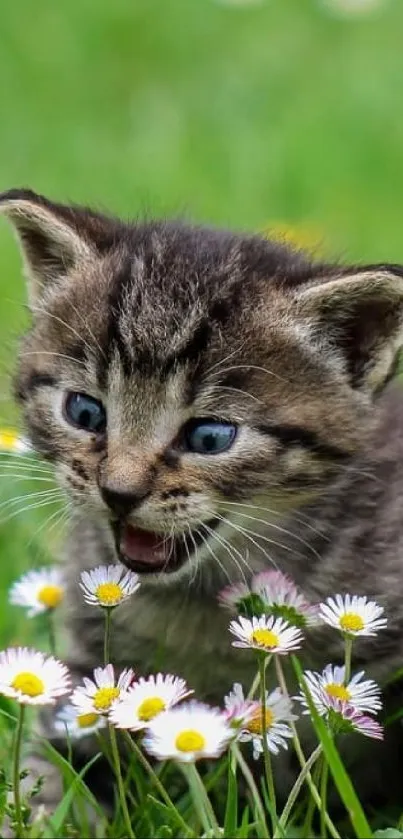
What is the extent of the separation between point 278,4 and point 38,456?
5.86 metres

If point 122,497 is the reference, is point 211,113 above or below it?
above

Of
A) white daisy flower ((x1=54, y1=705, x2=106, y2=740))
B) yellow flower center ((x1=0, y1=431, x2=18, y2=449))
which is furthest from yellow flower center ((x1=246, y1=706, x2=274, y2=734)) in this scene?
yellow flower center ((x1=0, y1=431, x2=18, y2=449))

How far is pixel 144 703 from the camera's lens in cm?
199

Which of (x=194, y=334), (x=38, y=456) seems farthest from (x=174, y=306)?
(x=38, y=456)

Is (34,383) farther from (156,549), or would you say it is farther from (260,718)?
(260,718)

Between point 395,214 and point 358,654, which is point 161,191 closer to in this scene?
point 395,214

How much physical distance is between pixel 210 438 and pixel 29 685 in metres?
0.53

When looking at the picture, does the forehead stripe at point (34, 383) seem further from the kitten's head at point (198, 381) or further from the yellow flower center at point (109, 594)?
the yellow flower center at point (109, 594)

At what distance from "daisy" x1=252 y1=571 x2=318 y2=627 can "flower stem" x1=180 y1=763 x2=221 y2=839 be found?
31 centimetres

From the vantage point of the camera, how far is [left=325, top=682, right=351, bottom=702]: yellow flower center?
6.79 feet

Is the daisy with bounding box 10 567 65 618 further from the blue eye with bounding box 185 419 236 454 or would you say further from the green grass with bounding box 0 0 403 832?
the green grass with bounding box 0 0 403 832

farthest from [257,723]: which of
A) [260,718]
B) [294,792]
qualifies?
[294,792]

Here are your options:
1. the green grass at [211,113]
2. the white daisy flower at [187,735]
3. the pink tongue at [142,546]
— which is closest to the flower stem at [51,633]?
the pink tongue at [142,546]

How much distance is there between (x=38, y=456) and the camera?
8.58 ft
